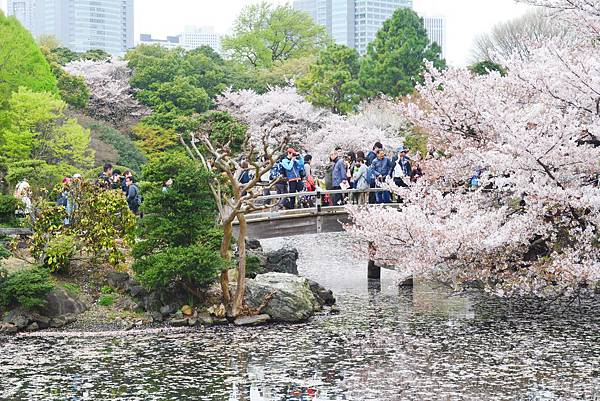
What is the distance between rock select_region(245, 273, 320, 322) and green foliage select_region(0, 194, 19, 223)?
4959 mm

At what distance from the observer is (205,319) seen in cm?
1612

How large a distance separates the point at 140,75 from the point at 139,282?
25.5 meters

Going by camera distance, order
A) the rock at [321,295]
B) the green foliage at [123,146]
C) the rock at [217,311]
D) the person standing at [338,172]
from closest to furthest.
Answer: the rock at [217,311]
the rock at [321,295]
the person standing at [338,172]
the green foliage at [123,146]

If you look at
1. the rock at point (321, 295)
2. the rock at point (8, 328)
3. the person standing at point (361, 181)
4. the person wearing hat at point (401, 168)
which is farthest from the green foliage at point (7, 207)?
the person wearing hat at point (401, 168)

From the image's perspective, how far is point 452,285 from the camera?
55.6 feet

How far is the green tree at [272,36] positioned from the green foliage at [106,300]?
4064 centimetres

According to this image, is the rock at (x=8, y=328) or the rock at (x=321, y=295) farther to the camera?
the rock at (x=321, y=295)

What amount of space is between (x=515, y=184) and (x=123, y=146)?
65.7ft

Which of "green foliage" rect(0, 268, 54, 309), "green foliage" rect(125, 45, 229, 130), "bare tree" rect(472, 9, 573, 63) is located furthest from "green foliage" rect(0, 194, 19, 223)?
"bare tree" rect(472, 9, 573, 63)

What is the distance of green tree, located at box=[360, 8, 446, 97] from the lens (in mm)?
43469

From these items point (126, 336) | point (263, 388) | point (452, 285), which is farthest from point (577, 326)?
point (126, 336)

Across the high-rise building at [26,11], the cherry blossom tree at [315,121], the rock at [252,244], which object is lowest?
the rock at [252,244]

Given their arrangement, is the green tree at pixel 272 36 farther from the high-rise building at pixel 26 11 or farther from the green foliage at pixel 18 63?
the high-rise building at pixel 26 11

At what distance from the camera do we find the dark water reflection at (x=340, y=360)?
1174 centimetres
